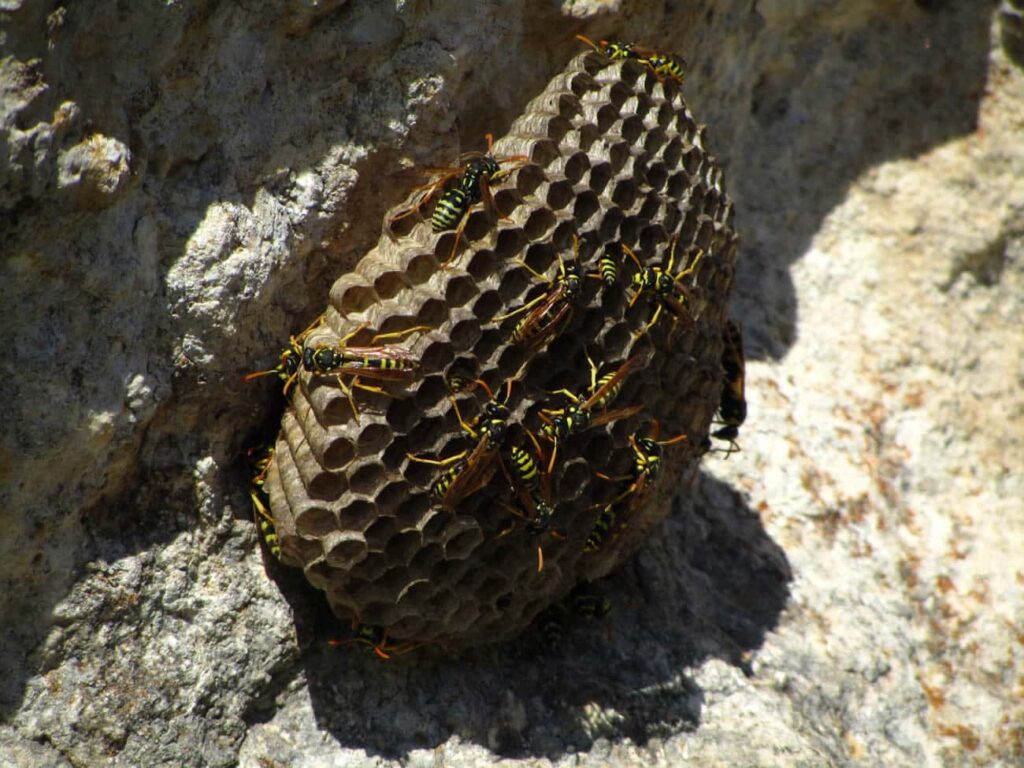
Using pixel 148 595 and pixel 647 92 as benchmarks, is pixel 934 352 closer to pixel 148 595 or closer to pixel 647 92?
pixel 647 92

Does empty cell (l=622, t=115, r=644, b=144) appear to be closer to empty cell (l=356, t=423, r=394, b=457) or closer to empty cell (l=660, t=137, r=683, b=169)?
empty cell (l=660, t=137, r=683, b=169)

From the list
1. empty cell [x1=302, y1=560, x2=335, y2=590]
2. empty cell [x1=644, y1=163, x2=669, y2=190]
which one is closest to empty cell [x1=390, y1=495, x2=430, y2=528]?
empty cell [x1=302, y1=560, x2=335, y2=590]

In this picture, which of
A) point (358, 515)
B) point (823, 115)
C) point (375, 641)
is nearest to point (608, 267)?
point (358, 515)

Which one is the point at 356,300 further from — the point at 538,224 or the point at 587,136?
the point at 587,136

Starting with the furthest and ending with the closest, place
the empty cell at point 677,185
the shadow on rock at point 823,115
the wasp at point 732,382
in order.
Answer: the shadow on rock at point 823,115 < the wasp at point 732,382 < the empty cell at point 677,185

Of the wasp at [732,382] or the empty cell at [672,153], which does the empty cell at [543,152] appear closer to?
the empty cell at [672,153]

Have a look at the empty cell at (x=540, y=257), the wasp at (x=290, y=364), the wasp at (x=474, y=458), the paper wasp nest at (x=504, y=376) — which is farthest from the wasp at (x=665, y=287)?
the wasp at (x=290, y=364)
